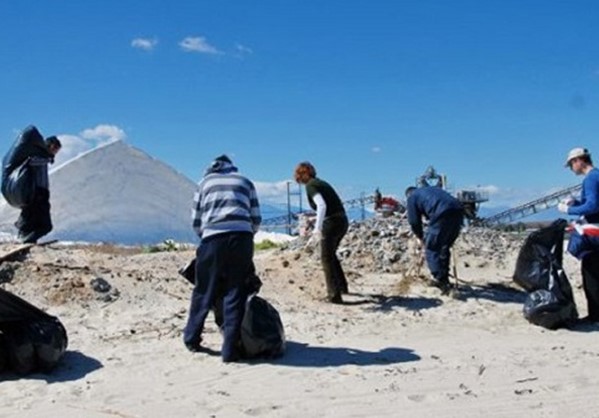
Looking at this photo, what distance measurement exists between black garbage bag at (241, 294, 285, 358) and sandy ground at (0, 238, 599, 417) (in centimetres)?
12

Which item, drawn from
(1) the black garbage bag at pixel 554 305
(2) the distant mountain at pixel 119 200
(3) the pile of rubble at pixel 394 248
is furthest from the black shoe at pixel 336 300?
(2) the distant mountain at pixel 119 200

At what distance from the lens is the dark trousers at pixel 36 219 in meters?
8.80

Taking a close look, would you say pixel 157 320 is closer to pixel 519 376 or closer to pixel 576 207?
pixel 519 376

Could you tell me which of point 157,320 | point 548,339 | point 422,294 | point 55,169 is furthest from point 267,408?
point 55,169

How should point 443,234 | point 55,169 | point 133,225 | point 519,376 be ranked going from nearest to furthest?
point 519,376 → point 443,234 → point 55,169 → point 133,225

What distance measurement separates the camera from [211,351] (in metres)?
6.36

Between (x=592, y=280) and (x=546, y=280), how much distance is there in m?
0.46

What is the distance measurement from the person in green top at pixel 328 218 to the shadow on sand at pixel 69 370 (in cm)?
304

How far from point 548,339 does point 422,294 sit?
7.77ft

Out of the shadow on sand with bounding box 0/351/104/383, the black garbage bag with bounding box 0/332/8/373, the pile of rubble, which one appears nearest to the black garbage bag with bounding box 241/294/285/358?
the shadow on sand with bounding box 0/351/104/383

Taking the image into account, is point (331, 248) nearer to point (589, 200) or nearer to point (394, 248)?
point (589, 200)

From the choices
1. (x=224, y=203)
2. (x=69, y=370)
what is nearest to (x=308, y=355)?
(x=224, y=203)

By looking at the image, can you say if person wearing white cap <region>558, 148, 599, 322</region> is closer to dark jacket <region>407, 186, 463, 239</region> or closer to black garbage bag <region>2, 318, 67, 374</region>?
dark jacket <region>407, 186, 463, 239</region>

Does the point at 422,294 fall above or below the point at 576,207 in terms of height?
below
